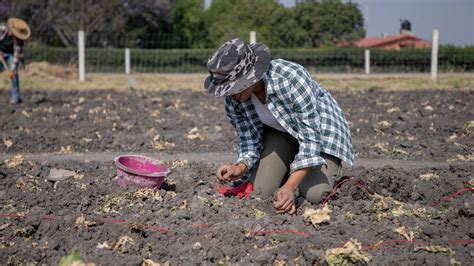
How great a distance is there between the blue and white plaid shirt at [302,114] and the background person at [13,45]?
9.36 m

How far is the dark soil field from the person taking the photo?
4238 millimetres

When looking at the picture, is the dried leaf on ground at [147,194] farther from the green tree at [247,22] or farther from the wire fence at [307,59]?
the green tree at [247,22]

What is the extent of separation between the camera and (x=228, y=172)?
5.25 m

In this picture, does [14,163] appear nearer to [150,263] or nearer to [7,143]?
[7,143]

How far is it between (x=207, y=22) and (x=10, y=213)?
154ft

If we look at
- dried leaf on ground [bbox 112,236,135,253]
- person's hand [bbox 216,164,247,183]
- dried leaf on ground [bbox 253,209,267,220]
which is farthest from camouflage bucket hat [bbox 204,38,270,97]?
dried leaf on ground [bbox 112,236,135,253]

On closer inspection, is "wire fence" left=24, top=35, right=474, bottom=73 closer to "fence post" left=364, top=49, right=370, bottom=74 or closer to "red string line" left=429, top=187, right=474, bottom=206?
"fence post" left=364, top=49, right=370, bottom=74

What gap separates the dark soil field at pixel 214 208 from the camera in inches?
167

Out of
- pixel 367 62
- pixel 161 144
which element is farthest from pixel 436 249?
pixel 367 62

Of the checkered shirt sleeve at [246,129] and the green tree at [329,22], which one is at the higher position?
the green tree at [329,22]

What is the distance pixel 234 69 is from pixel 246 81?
0.38ft

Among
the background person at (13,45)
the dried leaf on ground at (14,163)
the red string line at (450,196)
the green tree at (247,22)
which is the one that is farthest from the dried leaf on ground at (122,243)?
the green tree at (247,22)

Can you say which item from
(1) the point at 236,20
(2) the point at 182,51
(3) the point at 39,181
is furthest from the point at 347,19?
A: (3) the point at 39,181

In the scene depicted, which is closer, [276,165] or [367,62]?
[276,165]
